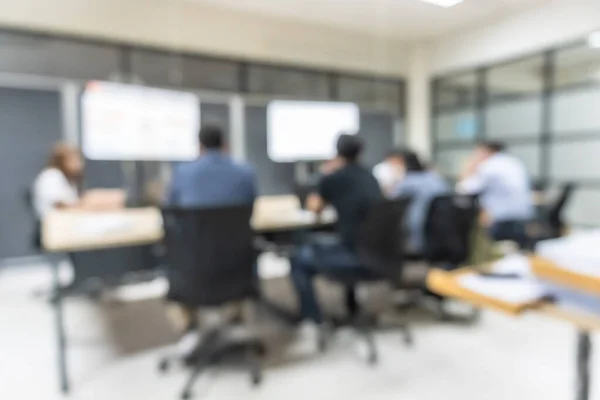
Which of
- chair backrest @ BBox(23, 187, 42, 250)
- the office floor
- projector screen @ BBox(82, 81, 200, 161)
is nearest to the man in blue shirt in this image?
projector screen @ BBox(82, 81, 200, 161)

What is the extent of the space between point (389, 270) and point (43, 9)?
12.2ft

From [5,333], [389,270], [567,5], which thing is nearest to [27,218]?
[5,333]

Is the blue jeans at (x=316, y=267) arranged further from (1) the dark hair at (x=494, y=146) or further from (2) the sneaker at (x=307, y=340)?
(1) the dark hair at (x=494, y=146)

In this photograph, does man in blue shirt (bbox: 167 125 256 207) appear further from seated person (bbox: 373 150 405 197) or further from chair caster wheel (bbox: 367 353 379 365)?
seated person (bbox: 373 150 405 197)

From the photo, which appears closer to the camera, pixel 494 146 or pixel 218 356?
pixel 218 356

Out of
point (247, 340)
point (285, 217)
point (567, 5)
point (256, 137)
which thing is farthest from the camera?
point (256, 137)

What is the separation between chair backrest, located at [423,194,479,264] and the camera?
237cm

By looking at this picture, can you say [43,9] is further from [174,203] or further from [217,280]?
[217,280]

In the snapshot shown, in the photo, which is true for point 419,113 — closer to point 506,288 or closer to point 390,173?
point 390,173

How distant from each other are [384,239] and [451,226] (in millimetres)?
599

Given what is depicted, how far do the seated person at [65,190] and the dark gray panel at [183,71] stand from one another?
1.22 metres

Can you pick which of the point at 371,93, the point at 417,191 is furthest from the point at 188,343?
the point at 371,93

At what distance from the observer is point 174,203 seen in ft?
6.75

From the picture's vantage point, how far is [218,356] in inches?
80.4
